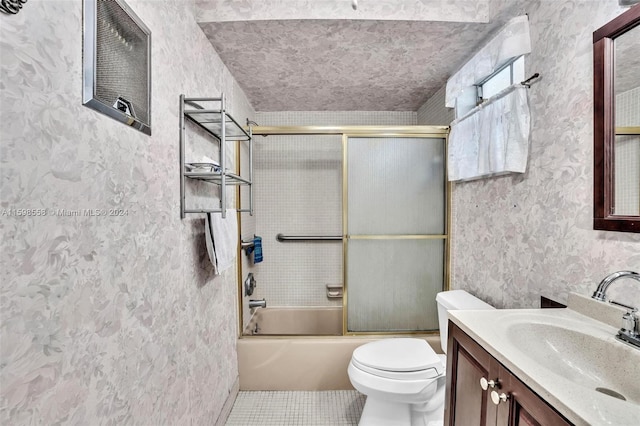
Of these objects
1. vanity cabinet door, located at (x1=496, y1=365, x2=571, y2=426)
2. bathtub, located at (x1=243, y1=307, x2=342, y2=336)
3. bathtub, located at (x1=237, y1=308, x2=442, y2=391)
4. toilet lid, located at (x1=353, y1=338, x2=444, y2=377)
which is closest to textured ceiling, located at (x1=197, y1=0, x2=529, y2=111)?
vanity cabinet door, located at (x1=496, y1=365, x2=571, y2=426)

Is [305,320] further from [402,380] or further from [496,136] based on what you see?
[496,136]

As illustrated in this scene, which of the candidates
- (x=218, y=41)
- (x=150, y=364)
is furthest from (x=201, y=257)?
(x=218, y=41)

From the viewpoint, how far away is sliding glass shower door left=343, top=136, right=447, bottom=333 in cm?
196

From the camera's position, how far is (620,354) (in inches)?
29.1

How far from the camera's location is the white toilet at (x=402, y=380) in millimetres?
1316

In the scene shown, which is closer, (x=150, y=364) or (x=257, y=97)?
(x=150, y=364)

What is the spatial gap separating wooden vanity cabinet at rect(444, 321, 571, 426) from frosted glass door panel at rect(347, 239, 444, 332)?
3.19ft

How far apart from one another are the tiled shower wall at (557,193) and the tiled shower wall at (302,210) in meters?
1.47

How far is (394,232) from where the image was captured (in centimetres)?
198

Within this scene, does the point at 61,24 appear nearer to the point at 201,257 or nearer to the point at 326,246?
the point at 201,257

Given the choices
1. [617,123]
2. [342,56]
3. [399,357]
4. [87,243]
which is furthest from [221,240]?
[617,123]

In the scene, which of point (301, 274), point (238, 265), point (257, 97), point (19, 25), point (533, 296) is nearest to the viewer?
point (19, 25)

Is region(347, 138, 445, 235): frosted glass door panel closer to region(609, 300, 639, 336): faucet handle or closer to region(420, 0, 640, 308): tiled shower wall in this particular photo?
region(420, 0, 640, 308): tiled shower wall

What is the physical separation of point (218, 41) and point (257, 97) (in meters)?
0.81
